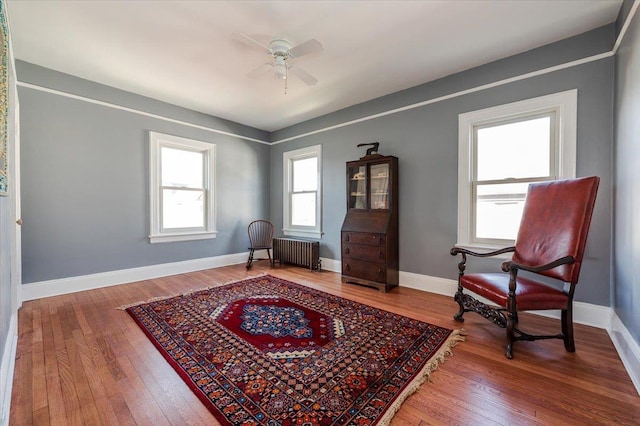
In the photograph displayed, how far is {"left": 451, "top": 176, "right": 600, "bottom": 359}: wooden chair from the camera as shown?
1872mm

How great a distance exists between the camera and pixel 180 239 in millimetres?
4156

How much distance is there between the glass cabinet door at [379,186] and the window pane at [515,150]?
1.10m

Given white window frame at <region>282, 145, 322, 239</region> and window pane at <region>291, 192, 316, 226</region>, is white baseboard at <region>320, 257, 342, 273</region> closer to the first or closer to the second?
white window frame at <region>282, 145, 322, 239</region>

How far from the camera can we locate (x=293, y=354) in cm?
189

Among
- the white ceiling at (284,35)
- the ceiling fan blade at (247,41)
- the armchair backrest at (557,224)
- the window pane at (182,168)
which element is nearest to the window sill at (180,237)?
the window pane at (182,168)

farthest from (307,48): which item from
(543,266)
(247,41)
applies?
(543,266)

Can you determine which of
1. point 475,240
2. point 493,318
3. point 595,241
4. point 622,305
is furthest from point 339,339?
point 595,241

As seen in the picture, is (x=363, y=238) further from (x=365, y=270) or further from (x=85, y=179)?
(x=85, y=179)

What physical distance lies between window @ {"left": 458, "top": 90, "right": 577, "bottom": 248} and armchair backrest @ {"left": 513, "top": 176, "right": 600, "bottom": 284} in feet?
1.29

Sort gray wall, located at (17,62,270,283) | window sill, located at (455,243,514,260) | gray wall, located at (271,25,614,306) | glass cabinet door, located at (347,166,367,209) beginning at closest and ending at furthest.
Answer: gray wall, located at (271,25,614,306) < window sill, located at (455,243,514,260) < gray wall, located at (17,62,270,283) < glass cabinet door, located at (347,166,367,209)

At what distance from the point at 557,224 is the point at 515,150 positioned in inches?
40.8

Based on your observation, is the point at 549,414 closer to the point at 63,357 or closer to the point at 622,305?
the point at 622,305

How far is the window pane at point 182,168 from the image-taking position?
4086 millimetres

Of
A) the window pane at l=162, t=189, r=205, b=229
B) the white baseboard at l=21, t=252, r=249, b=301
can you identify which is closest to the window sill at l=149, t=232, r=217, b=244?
the window pane at l=162, t=189, r=205, b=229
